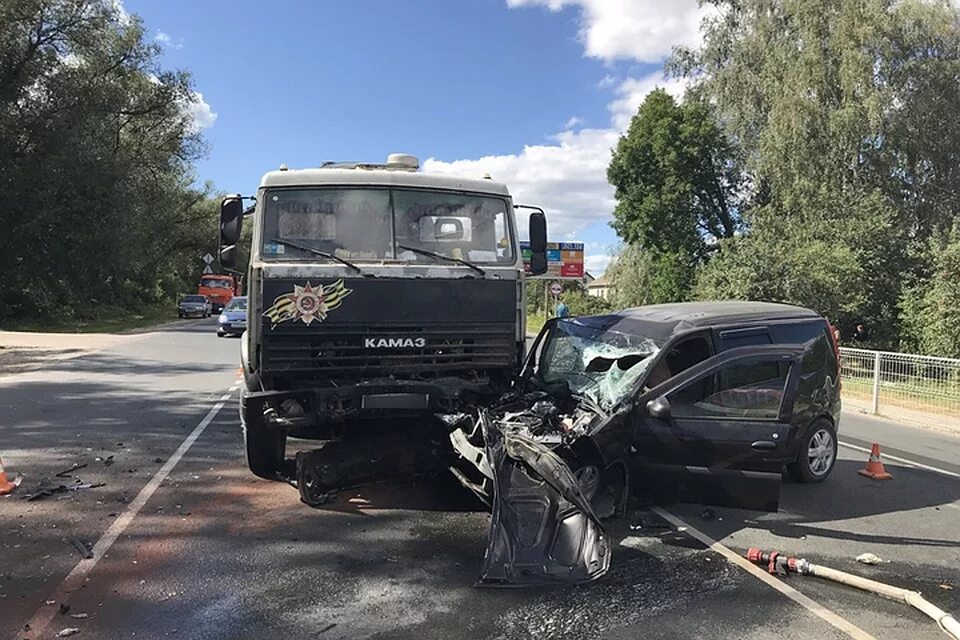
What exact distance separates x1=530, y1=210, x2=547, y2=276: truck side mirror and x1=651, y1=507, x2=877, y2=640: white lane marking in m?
2.63

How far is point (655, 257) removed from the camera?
3391cm

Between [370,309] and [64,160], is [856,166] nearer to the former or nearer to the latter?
[370,309]

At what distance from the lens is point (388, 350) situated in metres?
6.31

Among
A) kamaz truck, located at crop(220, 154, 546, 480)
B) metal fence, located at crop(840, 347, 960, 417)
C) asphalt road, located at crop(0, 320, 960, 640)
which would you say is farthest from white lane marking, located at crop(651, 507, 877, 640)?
metal fence, located at crop(840, 347, 960, 417)

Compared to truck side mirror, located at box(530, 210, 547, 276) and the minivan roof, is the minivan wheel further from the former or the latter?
truck side mirror, located at box(530, 210, 547, 276)

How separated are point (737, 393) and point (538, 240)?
8.15ft

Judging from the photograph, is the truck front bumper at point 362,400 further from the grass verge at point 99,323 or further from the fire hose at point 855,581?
the grass verge at point 99,323

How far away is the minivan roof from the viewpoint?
6.77m

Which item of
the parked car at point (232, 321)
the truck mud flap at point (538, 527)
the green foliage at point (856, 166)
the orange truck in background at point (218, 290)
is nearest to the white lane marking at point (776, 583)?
the truck mud flap at point (538, 527)

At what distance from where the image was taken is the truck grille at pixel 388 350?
6.10 m

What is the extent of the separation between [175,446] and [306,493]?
3.07m

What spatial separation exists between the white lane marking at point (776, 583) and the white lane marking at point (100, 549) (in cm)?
410

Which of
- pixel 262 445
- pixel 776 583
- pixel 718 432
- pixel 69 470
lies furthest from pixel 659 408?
pixel 69 470

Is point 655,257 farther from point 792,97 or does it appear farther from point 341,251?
point 341,251
